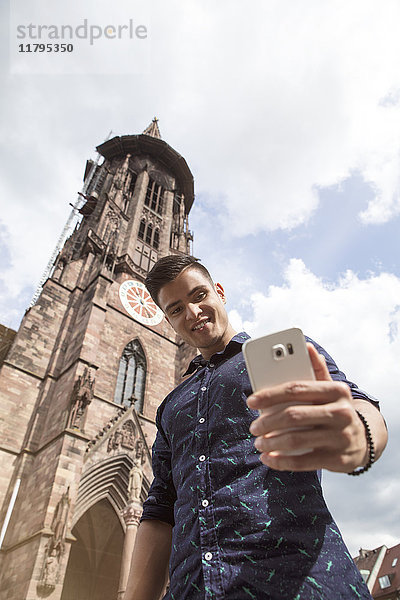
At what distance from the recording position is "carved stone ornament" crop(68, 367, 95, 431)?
28.4 feet

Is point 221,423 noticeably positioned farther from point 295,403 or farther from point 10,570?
point 10,570

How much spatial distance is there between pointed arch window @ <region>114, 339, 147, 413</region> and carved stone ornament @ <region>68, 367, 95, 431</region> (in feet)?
7.96

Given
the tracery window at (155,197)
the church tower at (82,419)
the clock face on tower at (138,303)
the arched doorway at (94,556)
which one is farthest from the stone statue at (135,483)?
the tracery window at (155,197)

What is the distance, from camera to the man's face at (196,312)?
4.76 feet

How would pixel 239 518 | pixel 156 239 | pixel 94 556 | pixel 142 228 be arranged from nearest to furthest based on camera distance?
1. pixel 239 518
2. pixel 94 556
3. pixel 142 228
4. pixel 156 239

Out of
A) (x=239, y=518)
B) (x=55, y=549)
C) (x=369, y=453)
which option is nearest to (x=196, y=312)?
(x=239, y=518)

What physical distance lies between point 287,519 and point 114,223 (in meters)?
18.4

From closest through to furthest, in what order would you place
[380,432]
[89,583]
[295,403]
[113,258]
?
[295,403]
[380,432]
[89,583]
[113,258]

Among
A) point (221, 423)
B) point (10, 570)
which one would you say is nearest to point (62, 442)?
point (10, 570)

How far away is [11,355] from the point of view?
11.1m

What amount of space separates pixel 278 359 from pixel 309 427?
5.3 inches

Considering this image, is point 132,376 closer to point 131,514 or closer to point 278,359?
point 131,514

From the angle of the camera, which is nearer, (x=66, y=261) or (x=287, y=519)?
(x=287, y=519)

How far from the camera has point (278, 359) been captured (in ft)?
2.31
